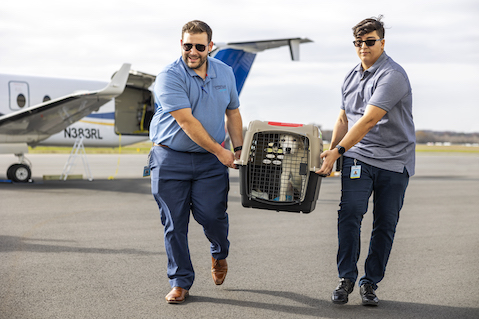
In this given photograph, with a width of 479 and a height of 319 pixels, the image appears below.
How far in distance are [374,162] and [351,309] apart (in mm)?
1018

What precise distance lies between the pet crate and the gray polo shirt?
408mm

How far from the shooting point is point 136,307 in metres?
3.49

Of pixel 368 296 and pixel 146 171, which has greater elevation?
pixel 146 171

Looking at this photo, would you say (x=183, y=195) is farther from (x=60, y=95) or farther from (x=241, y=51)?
(x=60, y=95)

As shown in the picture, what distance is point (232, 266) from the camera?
4.68 meters

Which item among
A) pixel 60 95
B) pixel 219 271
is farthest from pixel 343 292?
pixel 60 95

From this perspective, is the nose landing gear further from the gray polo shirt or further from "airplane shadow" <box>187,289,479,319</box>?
the gray polo shirt

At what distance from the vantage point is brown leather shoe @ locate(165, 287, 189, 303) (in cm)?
357

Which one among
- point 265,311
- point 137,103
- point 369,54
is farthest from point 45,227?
point 137,103

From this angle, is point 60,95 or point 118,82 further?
point 60,95

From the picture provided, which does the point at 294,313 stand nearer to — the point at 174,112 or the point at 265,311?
the point at 265,311

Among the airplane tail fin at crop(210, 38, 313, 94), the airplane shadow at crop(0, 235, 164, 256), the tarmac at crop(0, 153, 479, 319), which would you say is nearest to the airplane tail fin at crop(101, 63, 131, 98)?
the airplane tail fin at crop(210, 38, 313, 94)

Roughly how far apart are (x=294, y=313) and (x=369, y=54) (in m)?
1.83

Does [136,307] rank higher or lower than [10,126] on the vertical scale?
lower
